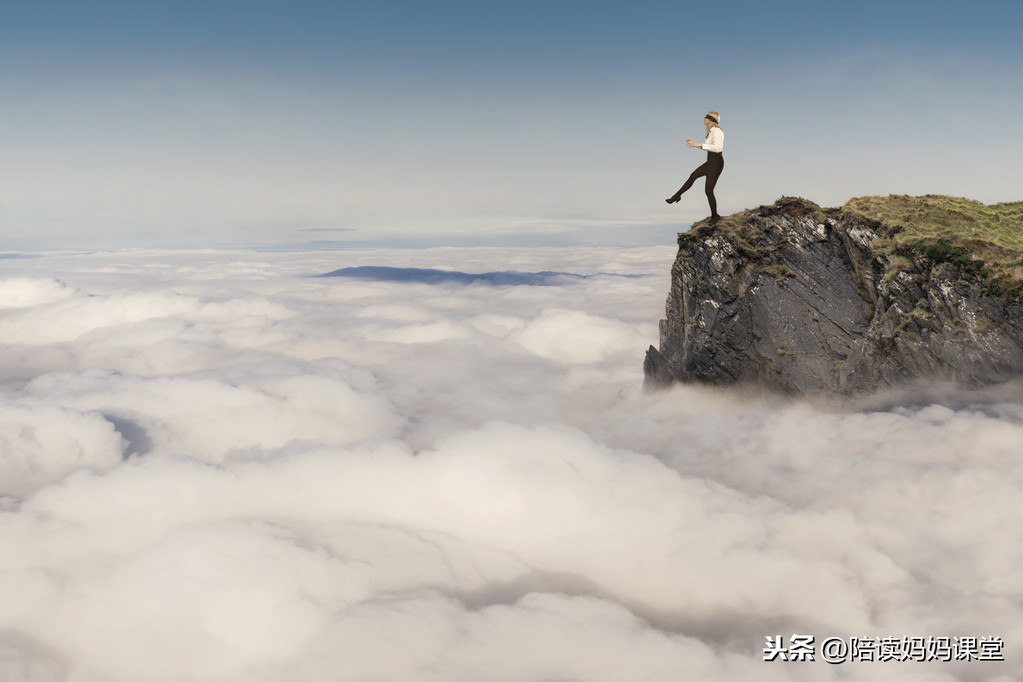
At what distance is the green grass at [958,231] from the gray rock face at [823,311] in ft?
2.34

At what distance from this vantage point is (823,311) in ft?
167

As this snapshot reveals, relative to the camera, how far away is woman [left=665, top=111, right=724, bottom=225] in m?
26.6

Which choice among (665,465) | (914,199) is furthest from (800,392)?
(665,465)

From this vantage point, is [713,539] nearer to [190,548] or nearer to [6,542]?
[190,548]

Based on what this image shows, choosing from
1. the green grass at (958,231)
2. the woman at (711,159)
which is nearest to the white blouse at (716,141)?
the woman at (711,159)

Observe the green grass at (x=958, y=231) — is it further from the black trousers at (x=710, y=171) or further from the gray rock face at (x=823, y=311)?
the black trousers at (x=710, y=171)

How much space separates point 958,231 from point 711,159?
25638 millimetres

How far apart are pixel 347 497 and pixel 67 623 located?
64.2m

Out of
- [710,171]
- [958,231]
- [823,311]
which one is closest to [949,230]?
[958,231]

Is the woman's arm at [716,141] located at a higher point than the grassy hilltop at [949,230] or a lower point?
higher

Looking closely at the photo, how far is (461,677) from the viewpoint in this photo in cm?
7406

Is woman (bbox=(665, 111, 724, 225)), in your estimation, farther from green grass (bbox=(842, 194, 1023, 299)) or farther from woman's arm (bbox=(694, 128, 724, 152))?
green grass (bbox=(842, 194, 1023, 299))

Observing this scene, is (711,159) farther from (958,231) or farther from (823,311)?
(823,311)

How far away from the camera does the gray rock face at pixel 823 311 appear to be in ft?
128
